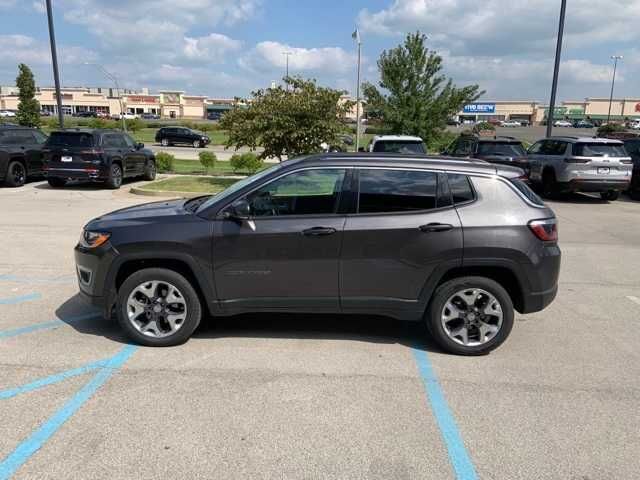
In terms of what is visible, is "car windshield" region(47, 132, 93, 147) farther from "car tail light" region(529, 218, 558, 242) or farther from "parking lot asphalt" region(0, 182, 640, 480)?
"car tail light" region(529, 218, 558, 242)

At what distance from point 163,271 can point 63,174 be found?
37.9 feet

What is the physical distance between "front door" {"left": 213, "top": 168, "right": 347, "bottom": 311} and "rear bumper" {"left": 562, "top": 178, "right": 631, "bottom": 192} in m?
11.3

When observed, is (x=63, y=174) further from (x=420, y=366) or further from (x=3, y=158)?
(x=420, y=366)

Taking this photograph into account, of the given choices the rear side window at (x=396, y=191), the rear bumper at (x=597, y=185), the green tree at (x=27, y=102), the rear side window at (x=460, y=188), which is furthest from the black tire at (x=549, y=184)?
the green tree at (x=27, y=102)

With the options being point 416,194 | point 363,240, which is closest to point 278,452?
point 363,240

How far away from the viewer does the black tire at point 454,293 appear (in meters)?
4.29

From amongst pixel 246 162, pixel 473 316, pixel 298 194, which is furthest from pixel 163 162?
pixel 473 316

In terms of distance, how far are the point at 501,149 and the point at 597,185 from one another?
279 cm

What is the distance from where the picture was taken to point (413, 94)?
72.2ft

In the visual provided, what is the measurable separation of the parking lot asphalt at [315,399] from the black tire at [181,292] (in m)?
0.13

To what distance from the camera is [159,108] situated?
128 meters

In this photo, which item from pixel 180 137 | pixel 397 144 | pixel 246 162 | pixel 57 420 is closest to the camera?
pixel 57 420

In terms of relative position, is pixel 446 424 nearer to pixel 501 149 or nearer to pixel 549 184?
pixel 549 184

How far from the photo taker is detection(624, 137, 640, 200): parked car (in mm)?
14578
